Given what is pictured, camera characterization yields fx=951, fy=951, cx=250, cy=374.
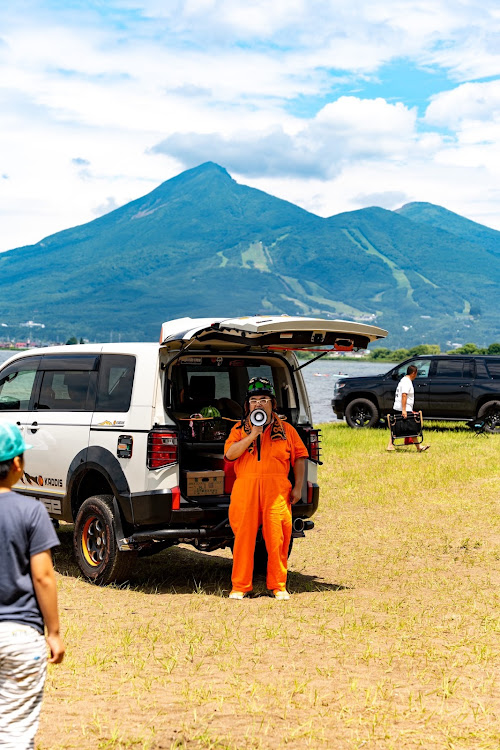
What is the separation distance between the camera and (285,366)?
8.92 metres

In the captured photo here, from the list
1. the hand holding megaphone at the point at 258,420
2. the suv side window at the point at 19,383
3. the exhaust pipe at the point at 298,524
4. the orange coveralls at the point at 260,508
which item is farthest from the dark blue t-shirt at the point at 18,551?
the suv side window at the point at 19,383

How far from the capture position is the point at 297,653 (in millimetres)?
6008

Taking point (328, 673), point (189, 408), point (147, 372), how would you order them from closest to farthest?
point (328, 673)
point (147, 372)
point (189, 408)

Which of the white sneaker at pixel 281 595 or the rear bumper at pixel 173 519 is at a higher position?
the rear bumper at pixel 173 519

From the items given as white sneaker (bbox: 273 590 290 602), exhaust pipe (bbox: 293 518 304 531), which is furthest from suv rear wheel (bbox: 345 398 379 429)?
white sneaker (bbox: 273 590 290 602)

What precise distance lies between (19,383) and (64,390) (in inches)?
38.5

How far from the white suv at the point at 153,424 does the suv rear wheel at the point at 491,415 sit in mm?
15766

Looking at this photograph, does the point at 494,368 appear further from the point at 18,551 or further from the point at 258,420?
the point at 18,551

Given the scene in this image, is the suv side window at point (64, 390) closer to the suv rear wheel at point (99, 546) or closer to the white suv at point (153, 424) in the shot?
the white suv at point (153, 424)

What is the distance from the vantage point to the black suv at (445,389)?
2388 centimetres

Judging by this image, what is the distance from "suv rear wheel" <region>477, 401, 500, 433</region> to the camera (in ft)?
78.0

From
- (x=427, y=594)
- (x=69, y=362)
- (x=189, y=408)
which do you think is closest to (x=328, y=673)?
(x=427, y=594)

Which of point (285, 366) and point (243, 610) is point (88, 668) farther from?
point (285, 366)

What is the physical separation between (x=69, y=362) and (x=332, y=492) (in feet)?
22.5
